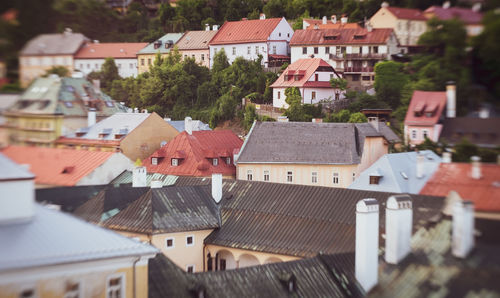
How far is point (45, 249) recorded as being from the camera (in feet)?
19.3

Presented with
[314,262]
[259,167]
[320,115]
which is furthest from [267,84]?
[314,262]

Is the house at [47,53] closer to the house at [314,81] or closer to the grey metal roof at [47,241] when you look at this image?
the grey metal roof at [47,241]

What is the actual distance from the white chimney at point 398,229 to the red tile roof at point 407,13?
4.11 metres


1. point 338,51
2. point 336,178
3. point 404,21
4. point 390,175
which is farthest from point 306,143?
point 404,21

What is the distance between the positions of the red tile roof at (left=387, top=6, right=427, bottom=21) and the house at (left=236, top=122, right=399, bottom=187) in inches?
1070

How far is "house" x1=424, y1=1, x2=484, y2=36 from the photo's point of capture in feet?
16.7

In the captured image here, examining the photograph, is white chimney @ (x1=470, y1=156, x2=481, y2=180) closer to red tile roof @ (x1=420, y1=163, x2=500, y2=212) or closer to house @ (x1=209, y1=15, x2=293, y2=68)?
red tile roof @ (x1=420, y1=163, x2=500, y2=212)

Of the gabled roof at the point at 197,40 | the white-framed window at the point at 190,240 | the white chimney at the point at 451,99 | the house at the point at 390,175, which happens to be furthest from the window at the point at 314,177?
the white chimney at the point at 451,99

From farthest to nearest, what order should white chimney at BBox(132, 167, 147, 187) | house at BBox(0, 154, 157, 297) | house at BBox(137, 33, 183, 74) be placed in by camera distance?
white chimney at BBox(132, 167, 147, 187), house at BBox(137, 33, 183, 74), house at BBox(0, 154, 157, 297)

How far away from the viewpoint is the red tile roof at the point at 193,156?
34719mm

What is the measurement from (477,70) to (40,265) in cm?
395

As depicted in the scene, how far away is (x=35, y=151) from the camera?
16.0 feet

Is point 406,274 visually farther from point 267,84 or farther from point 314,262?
point 267,84

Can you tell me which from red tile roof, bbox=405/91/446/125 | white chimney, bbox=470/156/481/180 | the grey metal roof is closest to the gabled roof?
the grey metal roof
